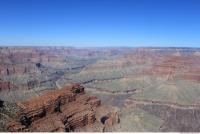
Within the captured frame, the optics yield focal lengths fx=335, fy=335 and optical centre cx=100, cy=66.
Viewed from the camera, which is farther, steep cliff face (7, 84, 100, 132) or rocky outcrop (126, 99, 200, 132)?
rocky outcrop (126, 99, 200, 132)

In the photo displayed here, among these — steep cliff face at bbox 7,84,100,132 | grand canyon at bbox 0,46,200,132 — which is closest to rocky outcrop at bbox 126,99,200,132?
grand canyon at bbox 0,46,200,132

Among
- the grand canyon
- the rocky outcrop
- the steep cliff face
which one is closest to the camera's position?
the steep cliff face

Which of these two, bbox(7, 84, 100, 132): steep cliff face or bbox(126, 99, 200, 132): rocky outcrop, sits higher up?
bbox(7, 84, 100, 132): steep cliff face

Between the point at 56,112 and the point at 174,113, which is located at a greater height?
the point at 56,112

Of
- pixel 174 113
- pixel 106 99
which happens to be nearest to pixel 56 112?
pixel 174 113

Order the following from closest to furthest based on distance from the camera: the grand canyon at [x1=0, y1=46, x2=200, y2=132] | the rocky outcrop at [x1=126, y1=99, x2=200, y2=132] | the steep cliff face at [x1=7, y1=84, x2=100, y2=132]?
the steep cliff face at [x1=7, y1=84, x2=100, y2=132], the grand canyon at [x1=0, y1=46, x2=200, y2=132], the rocky outcrop at [x1=126, y1=99, x2=200, y2=132]

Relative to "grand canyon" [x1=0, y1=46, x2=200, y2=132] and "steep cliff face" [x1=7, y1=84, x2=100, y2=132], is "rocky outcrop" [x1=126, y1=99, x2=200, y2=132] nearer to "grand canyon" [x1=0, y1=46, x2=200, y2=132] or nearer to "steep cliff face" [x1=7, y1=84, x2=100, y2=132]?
"grand canyon" [x1=0, y1=46, x2=200, y2=132]

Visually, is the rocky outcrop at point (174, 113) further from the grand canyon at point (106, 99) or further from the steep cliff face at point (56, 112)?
the steep cliff face at point (56, 112)

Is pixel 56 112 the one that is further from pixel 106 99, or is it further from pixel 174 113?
pixel 106 99
